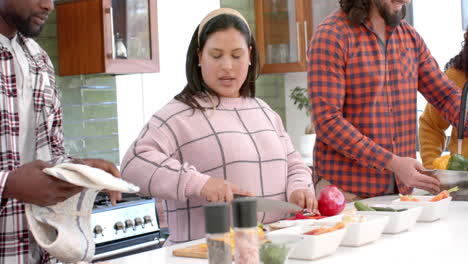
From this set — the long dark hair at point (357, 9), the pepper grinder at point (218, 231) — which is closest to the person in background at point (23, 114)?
the pepper grinder at point (218, 231)

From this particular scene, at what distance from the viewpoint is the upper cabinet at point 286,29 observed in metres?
4.73

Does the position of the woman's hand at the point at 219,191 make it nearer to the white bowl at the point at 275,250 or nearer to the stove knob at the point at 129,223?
the white bowl at the point at 275,250

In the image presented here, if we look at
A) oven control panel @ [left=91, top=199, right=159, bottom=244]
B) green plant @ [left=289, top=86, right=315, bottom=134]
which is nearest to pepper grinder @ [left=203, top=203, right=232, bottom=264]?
oven control panel @ [left=91, top=199, right=159, bottom=244]

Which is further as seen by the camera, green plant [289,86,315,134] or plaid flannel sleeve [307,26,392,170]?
green plant [289,86,315,134]

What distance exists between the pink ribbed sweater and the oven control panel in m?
1.06

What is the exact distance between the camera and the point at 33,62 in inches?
74.2

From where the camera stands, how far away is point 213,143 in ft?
6.67

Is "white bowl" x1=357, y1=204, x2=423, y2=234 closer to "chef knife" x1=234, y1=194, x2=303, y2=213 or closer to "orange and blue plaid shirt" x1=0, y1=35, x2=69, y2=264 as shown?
"chef knife" x1=234, y1=194, x2=303, y2=213

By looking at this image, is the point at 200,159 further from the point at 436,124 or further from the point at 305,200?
the point at 436,124

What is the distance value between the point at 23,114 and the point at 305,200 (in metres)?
0.82

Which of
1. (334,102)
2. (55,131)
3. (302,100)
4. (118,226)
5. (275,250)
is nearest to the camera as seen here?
(275,250)

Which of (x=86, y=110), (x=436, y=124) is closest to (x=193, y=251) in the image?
(x=436, y=124)

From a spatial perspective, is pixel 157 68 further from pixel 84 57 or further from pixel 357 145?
pixel 357 145

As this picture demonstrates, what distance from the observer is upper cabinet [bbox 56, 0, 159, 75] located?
11.8 feet
